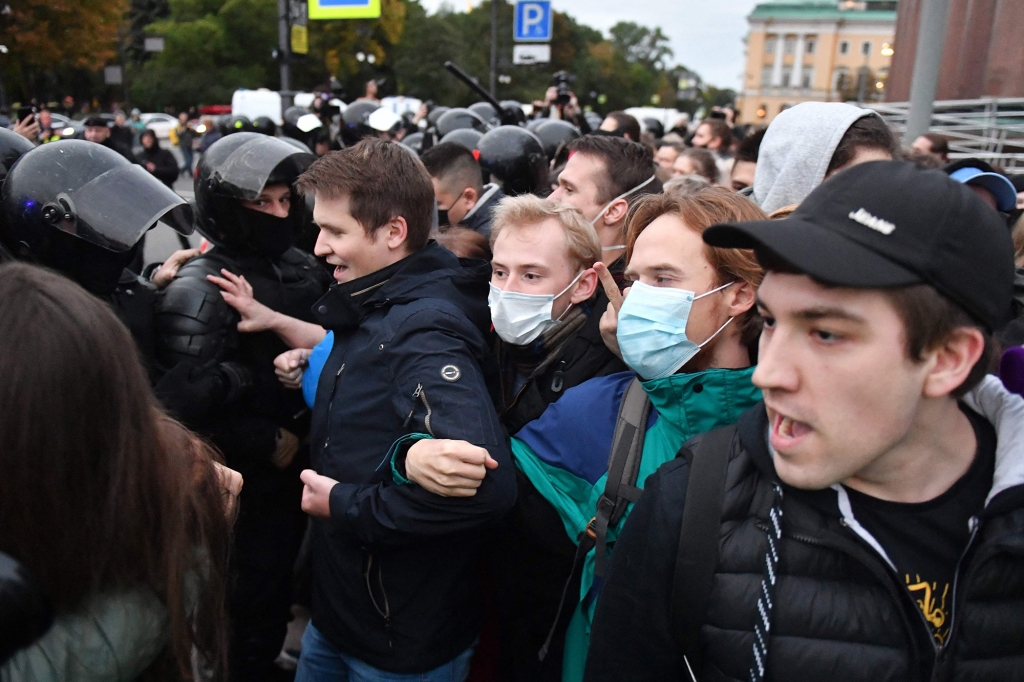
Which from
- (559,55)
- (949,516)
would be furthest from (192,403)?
(559,55)

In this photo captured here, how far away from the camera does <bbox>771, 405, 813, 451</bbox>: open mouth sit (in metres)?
1.27

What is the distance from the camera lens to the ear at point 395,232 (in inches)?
95.8

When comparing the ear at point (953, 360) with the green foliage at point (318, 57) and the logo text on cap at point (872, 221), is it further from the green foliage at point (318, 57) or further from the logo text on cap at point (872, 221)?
the green foliage at point (318, 57)

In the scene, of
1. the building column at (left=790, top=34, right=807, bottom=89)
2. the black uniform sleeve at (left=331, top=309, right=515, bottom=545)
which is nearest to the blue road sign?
the black uniform sleeve at (left=331, top=309, right=515, bottom=545)

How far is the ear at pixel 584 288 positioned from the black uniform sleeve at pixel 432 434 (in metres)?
0.53

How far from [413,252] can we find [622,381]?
34.0 inches

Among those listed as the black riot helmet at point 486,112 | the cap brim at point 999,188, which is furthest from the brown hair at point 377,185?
the black riot helmet at point 486,112

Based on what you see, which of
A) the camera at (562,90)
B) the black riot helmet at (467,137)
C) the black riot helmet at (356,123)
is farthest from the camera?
the camera at (562,90)

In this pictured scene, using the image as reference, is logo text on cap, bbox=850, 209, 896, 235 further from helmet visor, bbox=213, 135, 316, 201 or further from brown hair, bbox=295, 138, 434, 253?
helmet visor, bbox=213, 135, 316, 201

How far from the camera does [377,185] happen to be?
2410 mm

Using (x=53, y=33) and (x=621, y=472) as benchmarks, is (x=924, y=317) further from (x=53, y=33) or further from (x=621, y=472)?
(x=53, y=33)

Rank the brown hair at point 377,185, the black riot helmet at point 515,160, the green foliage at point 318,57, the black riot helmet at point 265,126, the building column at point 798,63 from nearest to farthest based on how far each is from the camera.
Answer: the brown hair at point 377,185
the black riot helmet at point 515,160
the black riot helmet at point 265,126
the green foliage at point 318,57
the building column at point 798,63

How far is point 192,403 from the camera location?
99.5 inches

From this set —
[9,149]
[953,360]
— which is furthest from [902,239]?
[9,149]
